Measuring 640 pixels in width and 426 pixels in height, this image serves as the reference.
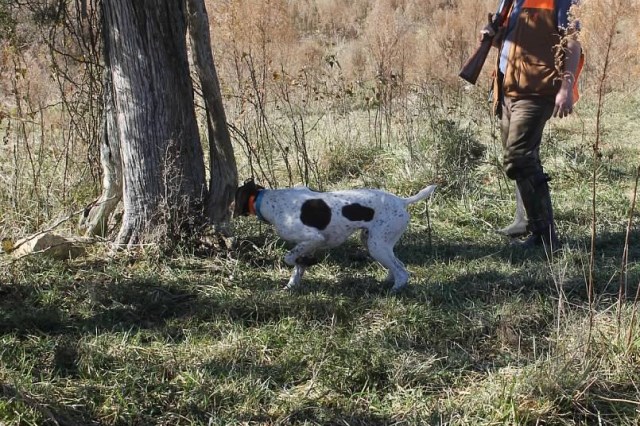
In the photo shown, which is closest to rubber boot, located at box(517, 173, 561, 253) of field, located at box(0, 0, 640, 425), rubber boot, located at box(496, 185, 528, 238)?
field, located at box(0, 0, 640, 425)

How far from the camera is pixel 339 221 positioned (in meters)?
4.27

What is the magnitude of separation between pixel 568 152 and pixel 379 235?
3835 mm

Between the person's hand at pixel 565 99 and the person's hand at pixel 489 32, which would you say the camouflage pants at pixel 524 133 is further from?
the person's hand at pixel 489 32

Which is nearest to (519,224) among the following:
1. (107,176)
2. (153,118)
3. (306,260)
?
(306,260)

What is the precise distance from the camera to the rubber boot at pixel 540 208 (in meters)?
5.02

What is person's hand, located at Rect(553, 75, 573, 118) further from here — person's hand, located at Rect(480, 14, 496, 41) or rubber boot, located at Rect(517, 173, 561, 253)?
person's hand, located at Rect(480, 14, 496, 41)

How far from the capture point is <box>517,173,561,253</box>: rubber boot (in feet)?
16.5

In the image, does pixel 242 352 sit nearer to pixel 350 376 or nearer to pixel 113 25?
pixel 350 376


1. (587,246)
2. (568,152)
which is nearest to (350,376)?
(587,246)

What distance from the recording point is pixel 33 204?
5469 millimetres

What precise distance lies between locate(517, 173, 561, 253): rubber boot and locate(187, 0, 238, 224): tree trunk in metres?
2.04

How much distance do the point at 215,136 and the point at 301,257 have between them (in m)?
1.19

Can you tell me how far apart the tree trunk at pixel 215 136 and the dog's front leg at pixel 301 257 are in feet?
2.73

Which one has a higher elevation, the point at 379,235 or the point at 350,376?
the point at 379,235
